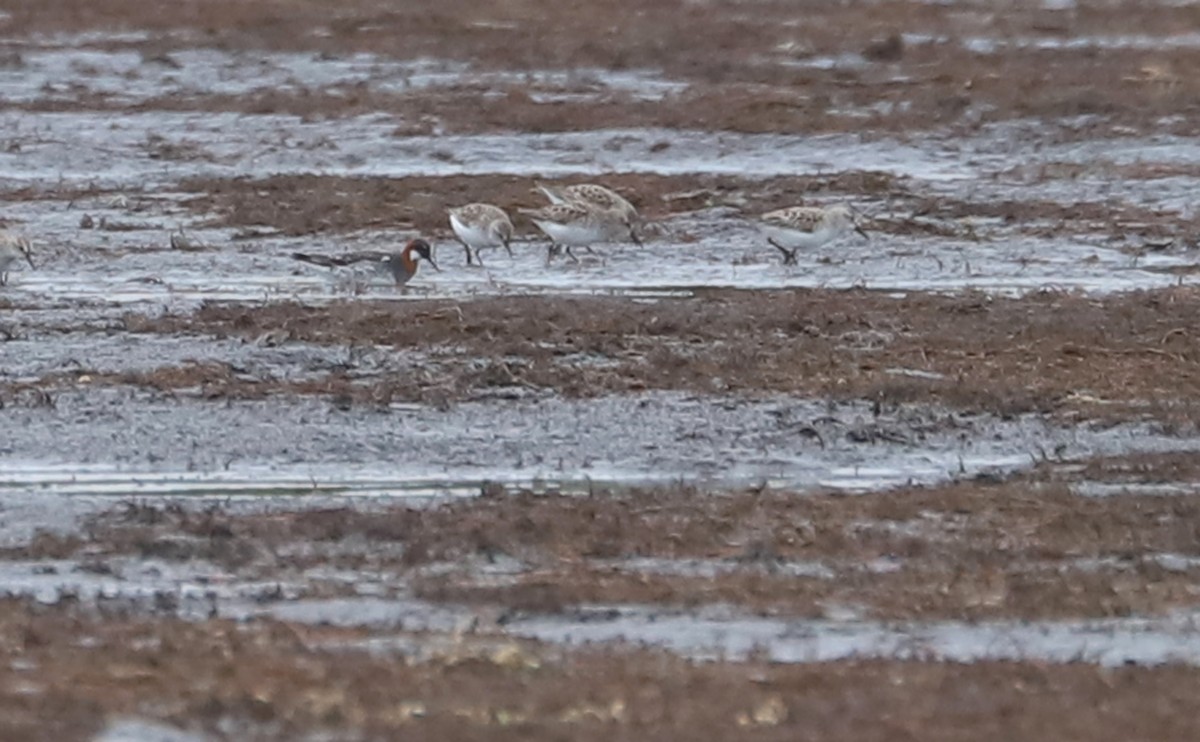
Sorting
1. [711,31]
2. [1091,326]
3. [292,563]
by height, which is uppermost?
[292,563]

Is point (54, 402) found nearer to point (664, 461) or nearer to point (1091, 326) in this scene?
point (664, 461)

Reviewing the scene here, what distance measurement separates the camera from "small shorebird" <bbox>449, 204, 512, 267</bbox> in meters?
18.0

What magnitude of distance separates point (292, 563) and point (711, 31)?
941 inches

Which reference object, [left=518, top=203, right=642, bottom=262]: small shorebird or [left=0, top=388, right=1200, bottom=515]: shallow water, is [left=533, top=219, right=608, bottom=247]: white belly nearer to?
[left=518, top=203, right=642, bottom=262]: small shorebird

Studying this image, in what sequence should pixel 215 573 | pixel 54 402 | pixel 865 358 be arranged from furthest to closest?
pixel 865 358 < pixel 54 402 < pixel 215 573

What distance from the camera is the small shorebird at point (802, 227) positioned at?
1781cm

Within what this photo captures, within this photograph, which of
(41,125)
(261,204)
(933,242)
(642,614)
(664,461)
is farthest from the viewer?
(41,125)

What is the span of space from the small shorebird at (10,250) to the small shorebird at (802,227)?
456 centimetres

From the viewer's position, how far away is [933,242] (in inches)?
753

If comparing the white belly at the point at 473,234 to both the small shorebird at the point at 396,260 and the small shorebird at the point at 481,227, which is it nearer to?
the small shorebird at the point at 481,227

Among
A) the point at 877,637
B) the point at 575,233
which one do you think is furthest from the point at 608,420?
the point at 575,233

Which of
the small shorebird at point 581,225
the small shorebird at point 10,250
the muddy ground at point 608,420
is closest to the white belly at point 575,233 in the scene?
the small shorebird at point 581,225

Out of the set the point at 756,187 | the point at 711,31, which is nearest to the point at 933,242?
the point at 756,187

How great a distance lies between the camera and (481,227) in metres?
18.0
